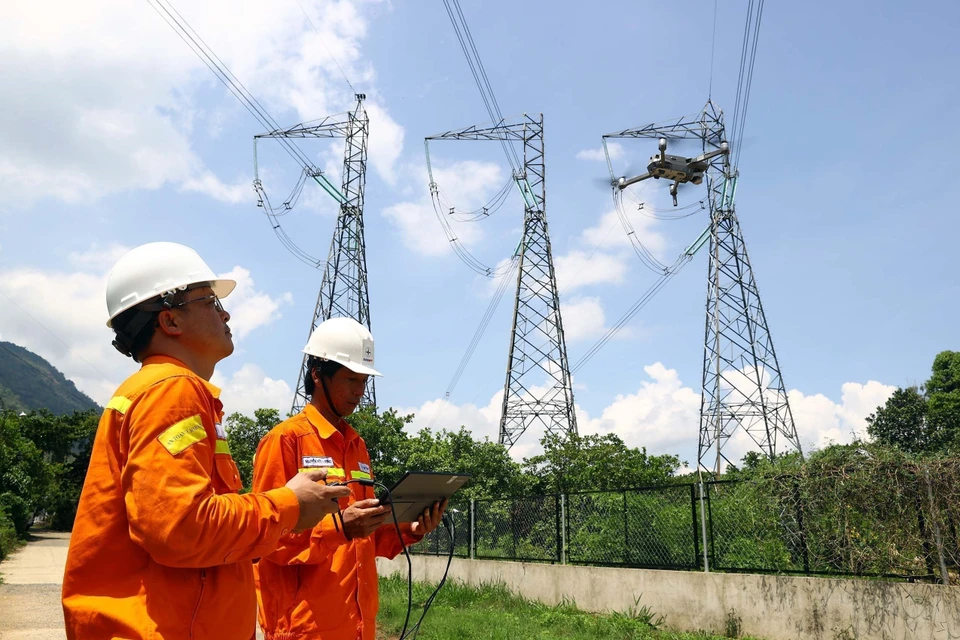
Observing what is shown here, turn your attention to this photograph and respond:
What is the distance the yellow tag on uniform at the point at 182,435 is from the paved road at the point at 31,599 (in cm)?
608

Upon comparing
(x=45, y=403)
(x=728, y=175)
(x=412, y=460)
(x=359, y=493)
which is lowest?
(x=359, y=493)

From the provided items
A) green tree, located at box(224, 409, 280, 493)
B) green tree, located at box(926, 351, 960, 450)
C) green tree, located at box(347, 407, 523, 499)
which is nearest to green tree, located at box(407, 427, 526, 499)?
green tree, located at box(347, 407, 523, 499)

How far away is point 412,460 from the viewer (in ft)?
89.4

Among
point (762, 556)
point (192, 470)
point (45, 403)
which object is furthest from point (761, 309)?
point (45, 403)

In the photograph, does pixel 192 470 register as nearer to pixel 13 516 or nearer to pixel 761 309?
pixel 13 516

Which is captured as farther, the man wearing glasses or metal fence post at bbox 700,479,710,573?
metal fence post at bbox 700,479,710,573

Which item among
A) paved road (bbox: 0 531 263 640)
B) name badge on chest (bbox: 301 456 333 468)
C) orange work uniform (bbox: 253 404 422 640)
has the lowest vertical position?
paved road (bbox: 0 531 263 640)

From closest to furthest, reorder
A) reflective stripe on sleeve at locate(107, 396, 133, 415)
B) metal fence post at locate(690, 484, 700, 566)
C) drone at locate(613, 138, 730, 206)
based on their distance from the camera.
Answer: reflective stripe on sleeve at locate(107, 396, 133, 415) → metal fence post at locate(690, 484, 700, 566) → drone at locate(613, 138, 730, 206)

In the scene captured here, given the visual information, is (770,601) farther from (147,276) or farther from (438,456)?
(438,456)

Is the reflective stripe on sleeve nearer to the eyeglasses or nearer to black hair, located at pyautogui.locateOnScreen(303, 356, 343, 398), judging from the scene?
the eyeglasses

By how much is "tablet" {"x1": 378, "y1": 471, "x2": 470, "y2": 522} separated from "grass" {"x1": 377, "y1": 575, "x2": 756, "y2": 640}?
5325 mm

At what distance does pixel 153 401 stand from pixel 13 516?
29039 mm

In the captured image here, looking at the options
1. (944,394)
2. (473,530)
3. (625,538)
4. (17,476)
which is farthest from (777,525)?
(944,394)

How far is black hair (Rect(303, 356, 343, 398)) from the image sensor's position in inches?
152
